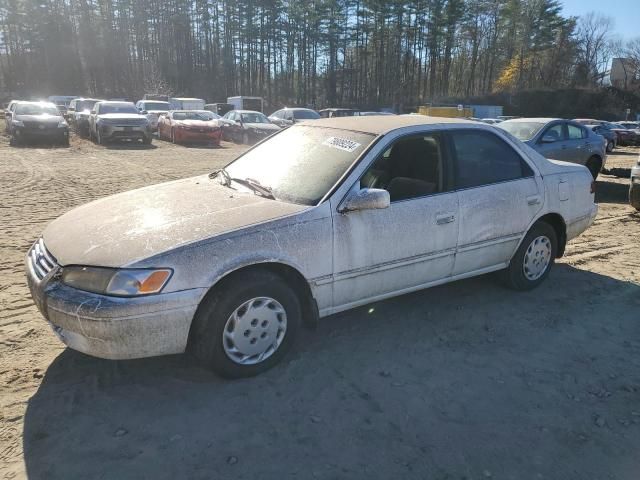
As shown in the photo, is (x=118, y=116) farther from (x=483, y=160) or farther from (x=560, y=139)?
(x=483, y=160)

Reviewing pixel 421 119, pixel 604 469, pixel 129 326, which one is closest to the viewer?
pixel 604 469

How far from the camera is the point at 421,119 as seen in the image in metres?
4.39

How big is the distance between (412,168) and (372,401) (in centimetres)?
205

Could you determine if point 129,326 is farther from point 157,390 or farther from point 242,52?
point 242,52

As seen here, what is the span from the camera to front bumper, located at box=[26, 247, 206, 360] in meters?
2.80

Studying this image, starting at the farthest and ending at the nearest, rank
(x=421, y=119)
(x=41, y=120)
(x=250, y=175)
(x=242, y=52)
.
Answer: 1. (x=242, y=52)
2. (x=41, y=120)
3. (x=421, y=119)
4. (x=250, y=175)

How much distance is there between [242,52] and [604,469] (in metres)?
66.1

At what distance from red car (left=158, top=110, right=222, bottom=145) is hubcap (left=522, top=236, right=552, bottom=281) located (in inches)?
728

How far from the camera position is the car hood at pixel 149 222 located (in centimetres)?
299

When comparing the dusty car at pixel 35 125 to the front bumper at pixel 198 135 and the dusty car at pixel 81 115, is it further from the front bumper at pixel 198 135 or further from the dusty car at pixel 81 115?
the front bumper at pixel 198 135

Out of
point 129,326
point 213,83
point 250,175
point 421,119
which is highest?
point 213,83

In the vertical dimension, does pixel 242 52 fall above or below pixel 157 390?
above

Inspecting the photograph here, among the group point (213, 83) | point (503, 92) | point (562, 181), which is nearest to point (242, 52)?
point (213, 83)

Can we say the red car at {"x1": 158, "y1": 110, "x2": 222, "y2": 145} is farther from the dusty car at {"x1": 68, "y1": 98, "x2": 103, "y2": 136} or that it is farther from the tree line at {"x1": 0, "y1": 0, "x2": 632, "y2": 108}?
the tree line at {"x1": 0, "y1": 0, "x2": 632, "y2": 108}
